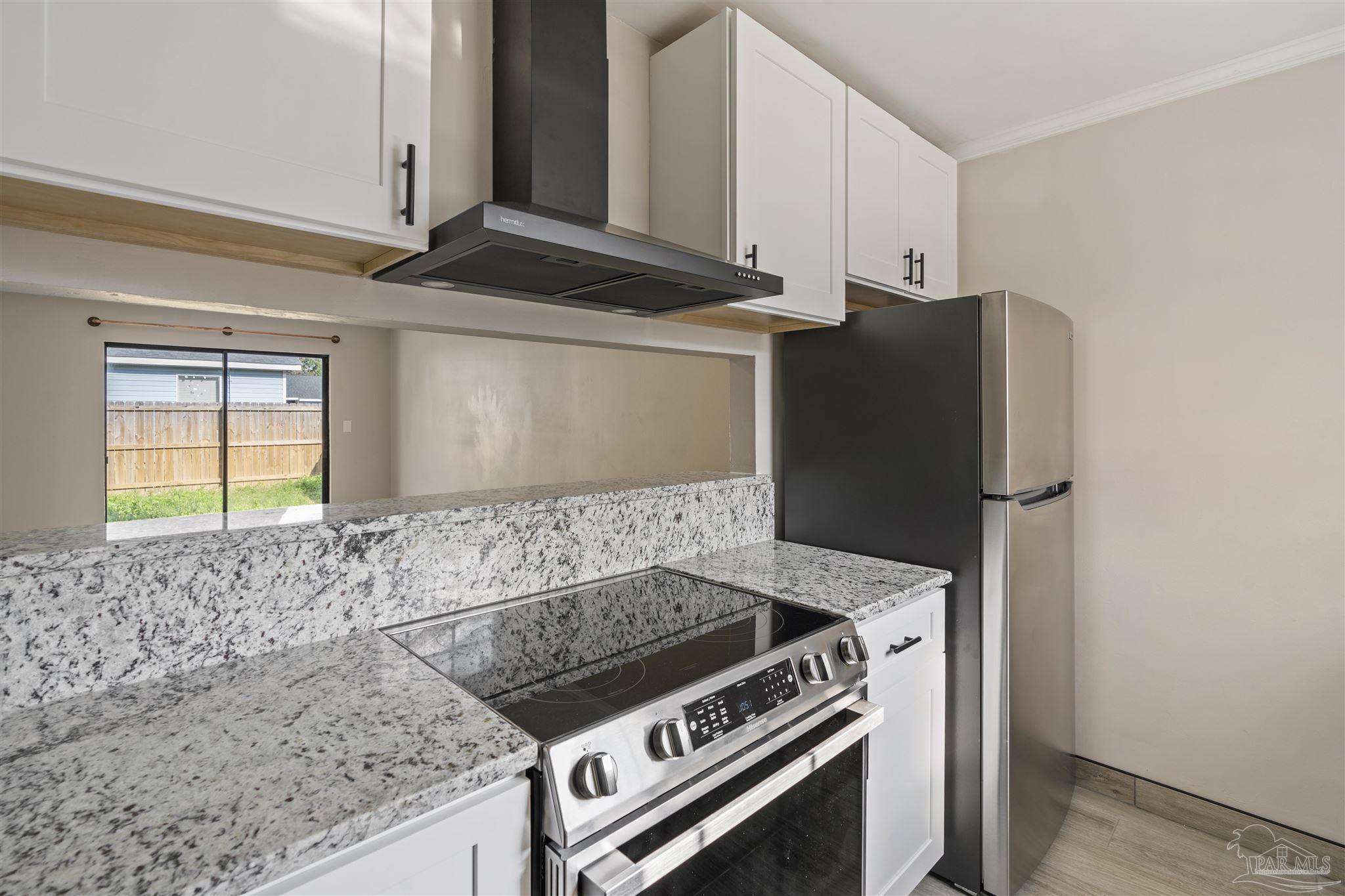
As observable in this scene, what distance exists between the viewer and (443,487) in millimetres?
4652

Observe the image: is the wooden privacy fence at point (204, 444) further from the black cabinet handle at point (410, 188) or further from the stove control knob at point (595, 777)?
the stove control knob at point (595, 777)

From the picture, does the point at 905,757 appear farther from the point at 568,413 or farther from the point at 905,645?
the point at 568,413

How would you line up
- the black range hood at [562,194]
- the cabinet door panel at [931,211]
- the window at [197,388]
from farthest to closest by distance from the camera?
1. the window at [197,388]
2. the cabinet door panel at [931,211]
3. the black range hood at [562,194]

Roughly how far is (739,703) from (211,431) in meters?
5.70

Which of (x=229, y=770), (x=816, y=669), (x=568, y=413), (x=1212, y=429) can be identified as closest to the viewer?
(x=229, y=770)

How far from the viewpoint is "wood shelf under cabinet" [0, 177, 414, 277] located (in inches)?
33.3

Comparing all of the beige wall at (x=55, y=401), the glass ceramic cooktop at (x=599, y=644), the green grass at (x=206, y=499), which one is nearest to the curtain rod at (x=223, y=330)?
the beige wall at (x=55, y=401)

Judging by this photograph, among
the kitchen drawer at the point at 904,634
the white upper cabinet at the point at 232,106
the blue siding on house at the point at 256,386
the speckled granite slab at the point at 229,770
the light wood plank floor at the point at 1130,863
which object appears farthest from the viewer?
the blue siding on house at the point at 256,386

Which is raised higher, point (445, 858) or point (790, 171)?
point (790, 171)

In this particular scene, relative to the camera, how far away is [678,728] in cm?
97

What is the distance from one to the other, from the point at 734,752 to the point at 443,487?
4.00 m

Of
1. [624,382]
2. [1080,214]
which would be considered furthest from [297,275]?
[1080,214]

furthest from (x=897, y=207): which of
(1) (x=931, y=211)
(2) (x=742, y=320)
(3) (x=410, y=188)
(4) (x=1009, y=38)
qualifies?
(3) (x=410, y=188)

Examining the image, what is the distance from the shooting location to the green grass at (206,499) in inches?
190
